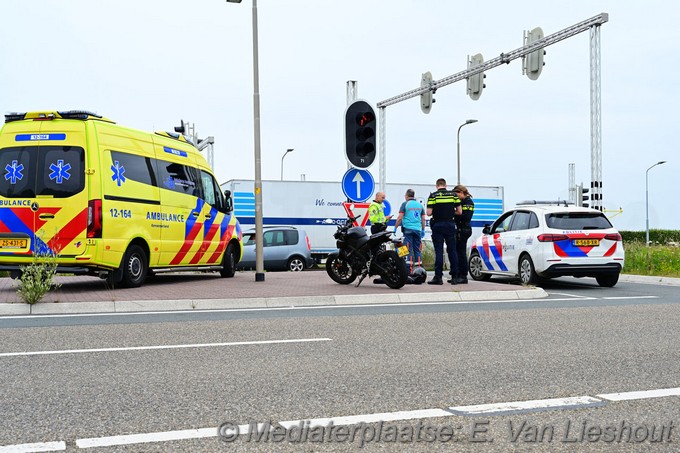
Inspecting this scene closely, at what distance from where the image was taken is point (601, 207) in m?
26.2

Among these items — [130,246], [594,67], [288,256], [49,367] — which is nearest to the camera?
[49,367]

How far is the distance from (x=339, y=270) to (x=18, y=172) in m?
5.71

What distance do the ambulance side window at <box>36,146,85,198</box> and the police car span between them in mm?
8543

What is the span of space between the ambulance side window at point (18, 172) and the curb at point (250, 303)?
2439 mm

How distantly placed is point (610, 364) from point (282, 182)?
24.5 m

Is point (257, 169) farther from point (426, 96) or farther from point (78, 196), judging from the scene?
point (426, 96)

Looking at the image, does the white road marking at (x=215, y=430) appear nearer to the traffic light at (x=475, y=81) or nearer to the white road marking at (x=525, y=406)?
the white road marking at (x=525, y=406)

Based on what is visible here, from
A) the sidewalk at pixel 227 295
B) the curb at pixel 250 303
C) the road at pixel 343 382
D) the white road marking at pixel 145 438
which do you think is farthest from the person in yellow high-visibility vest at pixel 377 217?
the white road marking at pixel 145 438

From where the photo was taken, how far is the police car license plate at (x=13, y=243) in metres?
12.5

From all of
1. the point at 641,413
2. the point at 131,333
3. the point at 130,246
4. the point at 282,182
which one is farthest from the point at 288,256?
the point at 641,413

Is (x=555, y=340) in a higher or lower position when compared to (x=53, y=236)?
lower

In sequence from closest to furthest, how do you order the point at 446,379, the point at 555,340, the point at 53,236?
1. the point at 446,379
2. the point at 555,340
3. the point at 53,236

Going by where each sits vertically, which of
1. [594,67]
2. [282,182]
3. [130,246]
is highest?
[594,67]

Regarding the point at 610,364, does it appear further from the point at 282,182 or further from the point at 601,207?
the point at 282,182
